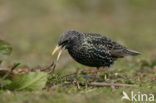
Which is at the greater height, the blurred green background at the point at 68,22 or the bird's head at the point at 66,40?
the blurred green background at the point at 68,22

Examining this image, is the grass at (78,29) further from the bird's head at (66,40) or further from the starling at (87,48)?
the bird's head at (66,40)

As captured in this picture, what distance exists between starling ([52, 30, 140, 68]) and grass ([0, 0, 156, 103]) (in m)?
0.32

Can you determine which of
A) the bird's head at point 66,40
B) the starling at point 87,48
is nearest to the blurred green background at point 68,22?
the starling at point 87,48

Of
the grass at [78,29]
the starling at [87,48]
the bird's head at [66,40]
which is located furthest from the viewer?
the starling at [87,48]

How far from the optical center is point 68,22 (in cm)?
1709

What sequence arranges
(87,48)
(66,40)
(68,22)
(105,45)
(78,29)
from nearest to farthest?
(66,40) < (87,48) < (105,45) < (78,29) < (68,22)

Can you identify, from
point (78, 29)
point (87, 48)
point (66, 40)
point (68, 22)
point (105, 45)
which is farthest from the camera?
point (68, 22)

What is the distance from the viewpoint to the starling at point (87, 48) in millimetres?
6686

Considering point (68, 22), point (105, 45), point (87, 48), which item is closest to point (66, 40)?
point (87, 48)

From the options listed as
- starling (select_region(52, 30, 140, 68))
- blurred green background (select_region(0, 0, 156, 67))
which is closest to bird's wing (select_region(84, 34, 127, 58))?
starling (select_region(52, 30, 140, 68))

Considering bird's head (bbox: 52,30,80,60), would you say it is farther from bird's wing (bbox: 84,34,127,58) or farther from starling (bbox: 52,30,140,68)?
bird's wing (bbox: 84,34,127,58)

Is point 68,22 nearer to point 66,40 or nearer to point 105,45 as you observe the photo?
point 105,45

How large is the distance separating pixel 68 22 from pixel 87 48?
10.4 meters

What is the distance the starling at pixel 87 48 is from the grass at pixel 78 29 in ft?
1.04
